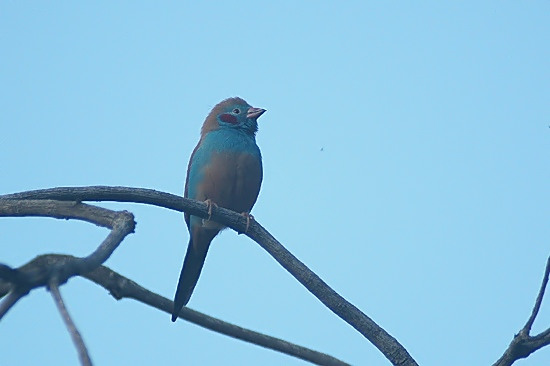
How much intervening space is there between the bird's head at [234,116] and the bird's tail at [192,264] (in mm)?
1008

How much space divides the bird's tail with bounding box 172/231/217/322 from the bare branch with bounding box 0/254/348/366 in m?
0.66

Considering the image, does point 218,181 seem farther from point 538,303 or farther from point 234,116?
Answer: point 538,303

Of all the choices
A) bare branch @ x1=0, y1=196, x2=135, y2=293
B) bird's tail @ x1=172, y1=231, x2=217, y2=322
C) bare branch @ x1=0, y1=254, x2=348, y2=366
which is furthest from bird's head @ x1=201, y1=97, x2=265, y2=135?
bare branch @ x1=0, y1=196, x2=135, y2=293

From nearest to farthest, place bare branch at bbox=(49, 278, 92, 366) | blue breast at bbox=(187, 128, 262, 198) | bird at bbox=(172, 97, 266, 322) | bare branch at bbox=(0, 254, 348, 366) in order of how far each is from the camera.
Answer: bare branch at bbox=(49, 278, 92, 366) < bare branch at bbox=(0, 254, 348, 366) < bird at bbox=(172, 97, 266, 322) < blue breast at bbox=(187, 128, 262, 198)

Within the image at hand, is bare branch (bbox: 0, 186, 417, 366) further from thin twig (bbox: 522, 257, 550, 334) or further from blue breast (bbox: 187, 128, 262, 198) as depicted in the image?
blue breast (bbox: 187, 128, 262, 198)

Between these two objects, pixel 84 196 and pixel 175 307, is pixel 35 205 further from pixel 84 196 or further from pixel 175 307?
pixel 175 307

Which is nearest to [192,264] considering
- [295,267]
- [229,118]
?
[229,118]

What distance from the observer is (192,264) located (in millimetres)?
5828

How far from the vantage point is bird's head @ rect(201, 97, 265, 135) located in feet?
21.5

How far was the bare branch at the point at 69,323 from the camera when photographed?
5.65 feet

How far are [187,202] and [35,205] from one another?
0.79 meters

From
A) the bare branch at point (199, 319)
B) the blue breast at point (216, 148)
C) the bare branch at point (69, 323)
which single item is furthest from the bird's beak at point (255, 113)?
the bare branch at point (69, 323)

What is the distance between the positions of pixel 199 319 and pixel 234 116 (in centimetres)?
261

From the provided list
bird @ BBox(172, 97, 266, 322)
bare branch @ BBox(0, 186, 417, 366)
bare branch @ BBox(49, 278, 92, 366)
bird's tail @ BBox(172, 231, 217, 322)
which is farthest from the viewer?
bird @ BBox(172, 97, 266, 322)
